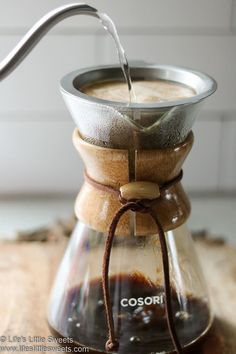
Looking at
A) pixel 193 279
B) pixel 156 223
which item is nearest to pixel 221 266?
pixel 193 279

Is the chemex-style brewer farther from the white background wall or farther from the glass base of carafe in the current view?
the white background wall

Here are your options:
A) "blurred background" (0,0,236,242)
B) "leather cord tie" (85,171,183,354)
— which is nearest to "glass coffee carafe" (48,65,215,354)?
"leather cord tie" (85,171,183,354)

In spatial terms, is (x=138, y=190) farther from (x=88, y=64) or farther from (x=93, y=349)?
(x=88, y=64)

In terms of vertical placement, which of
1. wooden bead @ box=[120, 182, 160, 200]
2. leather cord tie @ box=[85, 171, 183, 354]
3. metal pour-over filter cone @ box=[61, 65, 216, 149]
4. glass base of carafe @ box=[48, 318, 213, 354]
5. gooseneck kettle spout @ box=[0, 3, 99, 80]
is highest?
gooseneck kettle spout @ box=[0, 3, 99, 80]

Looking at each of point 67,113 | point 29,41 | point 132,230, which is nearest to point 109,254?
point 132,230

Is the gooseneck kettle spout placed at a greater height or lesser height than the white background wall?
greater

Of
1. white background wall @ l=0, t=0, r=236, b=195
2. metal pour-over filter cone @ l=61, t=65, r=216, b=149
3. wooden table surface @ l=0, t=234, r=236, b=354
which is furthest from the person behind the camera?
white background wall @ l=0, t=0, r=236, b=195
